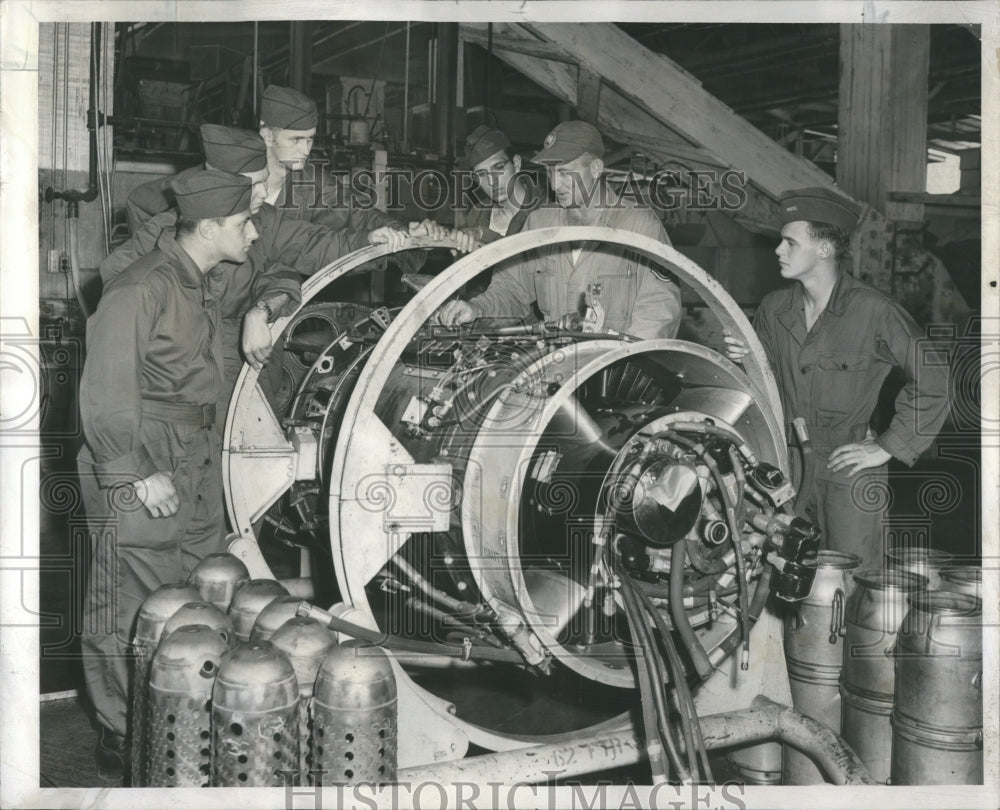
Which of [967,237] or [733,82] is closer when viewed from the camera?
[967,237]

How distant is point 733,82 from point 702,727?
6.51m

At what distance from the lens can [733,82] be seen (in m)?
8.32

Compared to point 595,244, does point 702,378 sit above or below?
below

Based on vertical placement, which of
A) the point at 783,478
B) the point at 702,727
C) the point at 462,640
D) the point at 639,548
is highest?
the point at 783,478

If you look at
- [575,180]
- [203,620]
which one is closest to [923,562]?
[575,180]

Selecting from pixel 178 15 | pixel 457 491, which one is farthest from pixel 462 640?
pixel 178 15

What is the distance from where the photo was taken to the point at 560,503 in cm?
283

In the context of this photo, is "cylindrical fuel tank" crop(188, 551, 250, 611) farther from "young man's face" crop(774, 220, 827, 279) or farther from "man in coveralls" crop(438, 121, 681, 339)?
"young man's face" crop(774, 220, 827, 279)

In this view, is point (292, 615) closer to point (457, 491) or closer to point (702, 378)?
point (457, 491)

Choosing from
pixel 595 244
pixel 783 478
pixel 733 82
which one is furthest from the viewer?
pixel 733 82

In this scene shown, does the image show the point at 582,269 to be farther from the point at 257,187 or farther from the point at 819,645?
the point at 819,645

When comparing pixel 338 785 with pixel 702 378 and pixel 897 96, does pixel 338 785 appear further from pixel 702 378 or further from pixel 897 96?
pixel 897 96

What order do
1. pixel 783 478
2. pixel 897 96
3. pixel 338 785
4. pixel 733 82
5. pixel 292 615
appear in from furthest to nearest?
pixel 733 82, pixel 897 96, pixel 783 478, pixel 292 615, pixel 338 785

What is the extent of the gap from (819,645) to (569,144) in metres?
1.80
